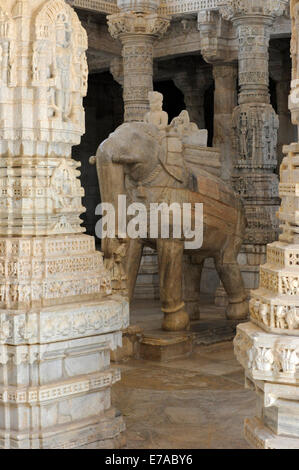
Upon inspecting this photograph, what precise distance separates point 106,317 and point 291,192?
130 centimetres

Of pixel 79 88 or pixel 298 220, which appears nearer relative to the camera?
pixel 298 220

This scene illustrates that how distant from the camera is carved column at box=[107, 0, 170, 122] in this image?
31.9 ft

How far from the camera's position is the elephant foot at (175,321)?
6973 millimetres

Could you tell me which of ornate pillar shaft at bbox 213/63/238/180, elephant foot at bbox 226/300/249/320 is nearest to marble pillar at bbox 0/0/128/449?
elephant foot at bbox 226/300/249/320

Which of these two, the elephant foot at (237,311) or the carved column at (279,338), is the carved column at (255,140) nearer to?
the elephant foot at (237,311)

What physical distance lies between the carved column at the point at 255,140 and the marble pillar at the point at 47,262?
5096 millimetres

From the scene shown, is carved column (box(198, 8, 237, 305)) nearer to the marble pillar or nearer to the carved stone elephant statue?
the carved stone elephant statue

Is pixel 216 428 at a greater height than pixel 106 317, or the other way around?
pixel 106 317

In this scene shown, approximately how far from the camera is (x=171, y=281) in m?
6.96

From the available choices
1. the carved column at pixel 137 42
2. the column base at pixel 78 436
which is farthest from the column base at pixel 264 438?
the carved column at pixel 137 42

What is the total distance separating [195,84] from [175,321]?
23.9ft

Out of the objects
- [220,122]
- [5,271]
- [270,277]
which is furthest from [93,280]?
[220,122]

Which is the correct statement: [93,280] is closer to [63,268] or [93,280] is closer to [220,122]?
[63,268]

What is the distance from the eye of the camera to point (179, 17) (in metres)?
11.0
